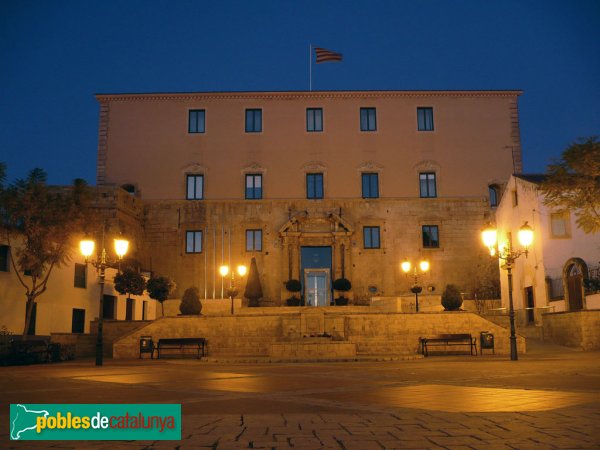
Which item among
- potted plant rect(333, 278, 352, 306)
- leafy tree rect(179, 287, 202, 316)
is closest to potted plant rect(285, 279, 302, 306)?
potted plant rect(333, 278, 352, 306)

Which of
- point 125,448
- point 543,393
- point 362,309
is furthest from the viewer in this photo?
point 362,309

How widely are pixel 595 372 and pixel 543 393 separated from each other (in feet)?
16.8

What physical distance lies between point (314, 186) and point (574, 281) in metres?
19.9

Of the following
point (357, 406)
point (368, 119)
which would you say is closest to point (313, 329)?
point (357, 406)

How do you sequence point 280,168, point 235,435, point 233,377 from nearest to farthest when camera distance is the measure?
point 235,435 < point 233,377 < point 280,168

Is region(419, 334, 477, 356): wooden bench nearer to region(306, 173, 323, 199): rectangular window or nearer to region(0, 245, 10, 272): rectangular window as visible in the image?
region(0, 245, 10, 272): rectangular window

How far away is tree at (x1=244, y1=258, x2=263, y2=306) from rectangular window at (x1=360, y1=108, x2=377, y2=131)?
13.8 m

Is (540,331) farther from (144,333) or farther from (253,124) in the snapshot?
(253,124)

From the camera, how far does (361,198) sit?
43.7 m

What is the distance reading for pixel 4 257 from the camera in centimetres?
2645

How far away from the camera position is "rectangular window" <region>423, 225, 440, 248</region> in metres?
42.7

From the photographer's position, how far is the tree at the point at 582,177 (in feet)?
55.5

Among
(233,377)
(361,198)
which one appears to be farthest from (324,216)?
(233,377)

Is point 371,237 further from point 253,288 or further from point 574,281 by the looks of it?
point 574,281
